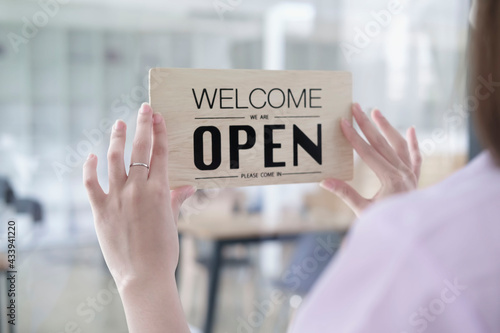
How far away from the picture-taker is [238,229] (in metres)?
3.07

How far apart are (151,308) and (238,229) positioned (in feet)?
7.95

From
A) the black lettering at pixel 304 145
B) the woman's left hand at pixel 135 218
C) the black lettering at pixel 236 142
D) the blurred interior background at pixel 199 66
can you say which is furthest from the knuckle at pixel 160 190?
the blurred interior background at pixel 199 66

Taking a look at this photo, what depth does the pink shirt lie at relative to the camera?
1.29 feet

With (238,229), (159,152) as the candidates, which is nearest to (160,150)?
(159,152)

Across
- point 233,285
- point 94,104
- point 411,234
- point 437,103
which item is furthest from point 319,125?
point 437,103

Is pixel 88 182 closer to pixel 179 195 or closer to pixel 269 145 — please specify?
pixel 179 195

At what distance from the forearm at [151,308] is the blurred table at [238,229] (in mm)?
2222

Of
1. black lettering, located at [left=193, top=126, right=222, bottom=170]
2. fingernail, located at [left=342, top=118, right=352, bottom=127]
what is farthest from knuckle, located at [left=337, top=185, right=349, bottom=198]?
black lettering, located at [left=193, top=126, right=222, bottom=170]

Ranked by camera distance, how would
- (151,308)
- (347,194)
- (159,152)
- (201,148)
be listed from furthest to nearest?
(347,194), (201,148), (159,152), (151,308)

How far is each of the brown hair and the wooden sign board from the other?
48 centimetres

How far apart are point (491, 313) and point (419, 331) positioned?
0.06 m

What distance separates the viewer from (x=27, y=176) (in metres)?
2.52

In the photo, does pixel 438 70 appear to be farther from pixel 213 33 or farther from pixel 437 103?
pixel 213 33

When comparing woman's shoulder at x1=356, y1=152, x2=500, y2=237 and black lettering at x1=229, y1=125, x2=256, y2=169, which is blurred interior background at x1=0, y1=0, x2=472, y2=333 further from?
woman's shoulder at x1=356, y1=152, x2=500, y2=237
